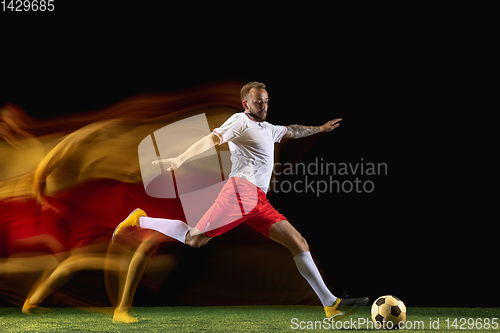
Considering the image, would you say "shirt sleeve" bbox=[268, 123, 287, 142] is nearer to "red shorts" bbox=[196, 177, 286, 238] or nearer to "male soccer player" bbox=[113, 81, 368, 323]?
"male soccer player" bbox=[113, 81, 368, 323]

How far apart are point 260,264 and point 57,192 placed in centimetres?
195

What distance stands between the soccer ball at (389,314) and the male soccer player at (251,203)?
0.64ft

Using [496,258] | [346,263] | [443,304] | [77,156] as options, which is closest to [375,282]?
[346,263]

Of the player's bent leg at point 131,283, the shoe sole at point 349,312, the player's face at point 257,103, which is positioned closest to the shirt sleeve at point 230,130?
the player's face at point 257,103

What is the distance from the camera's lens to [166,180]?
14.1 feet

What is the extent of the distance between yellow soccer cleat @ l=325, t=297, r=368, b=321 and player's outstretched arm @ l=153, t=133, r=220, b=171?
1.35m

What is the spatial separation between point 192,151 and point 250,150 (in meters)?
0.48

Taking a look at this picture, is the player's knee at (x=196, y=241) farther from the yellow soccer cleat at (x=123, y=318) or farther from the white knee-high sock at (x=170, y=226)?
the yellow soccer cleat at (x=123, y=318)

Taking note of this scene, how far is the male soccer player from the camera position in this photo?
10.8 feet

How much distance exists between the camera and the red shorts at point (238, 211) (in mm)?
3312

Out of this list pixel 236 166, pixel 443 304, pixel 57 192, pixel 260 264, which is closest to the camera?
pixel 236 166

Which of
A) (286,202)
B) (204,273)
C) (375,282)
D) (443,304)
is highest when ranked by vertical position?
(286,202)

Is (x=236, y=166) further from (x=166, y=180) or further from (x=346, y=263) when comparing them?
(x=346, y=263)

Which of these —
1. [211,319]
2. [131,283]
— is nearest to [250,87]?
[131,283]
